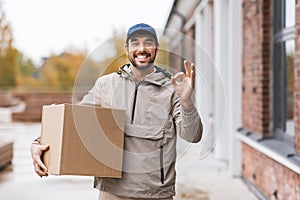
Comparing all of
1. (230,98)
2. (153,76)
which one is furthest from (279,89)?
(153,76)

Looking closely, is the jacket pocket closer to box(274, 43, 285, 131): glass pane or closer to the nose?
the nose

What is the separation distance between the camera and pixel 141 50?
7.43 ft

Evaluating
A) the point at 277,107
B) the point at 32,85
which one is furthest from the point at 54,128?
the point at 32,85

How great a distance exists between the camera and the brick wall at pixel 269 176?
4.35 m

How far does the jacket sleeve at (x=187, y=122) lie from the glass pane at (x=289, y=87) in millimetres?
2729

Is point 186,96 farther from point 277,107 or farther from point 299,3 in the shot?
point 277,107

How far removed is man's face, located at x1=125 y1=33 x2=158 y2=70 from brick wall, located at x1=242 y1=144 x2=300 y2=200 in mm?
2207

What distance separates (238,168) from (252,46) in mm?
1504

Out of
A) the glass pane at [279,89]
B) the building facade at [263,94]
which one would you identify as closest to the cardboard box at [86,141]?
the building facade at [263,94]

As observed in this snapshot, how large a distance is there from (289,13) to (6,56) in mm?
24362

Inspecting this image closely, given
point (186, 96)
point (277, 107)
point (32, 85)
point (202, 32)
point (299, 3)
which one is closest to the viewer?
point (186, 96)

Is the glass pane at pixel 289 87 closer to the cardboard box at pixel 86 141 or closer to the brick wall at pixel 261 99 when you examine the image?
the brick wall at pixel 261 99

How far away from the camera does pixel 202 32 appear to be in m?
10.6

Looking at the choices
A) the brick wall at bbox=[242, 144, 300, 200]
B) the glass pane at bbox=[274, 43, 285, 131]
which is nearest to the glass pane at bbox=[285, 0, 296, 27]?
the glass pane at bbox=[274, 43, 285, 131]
